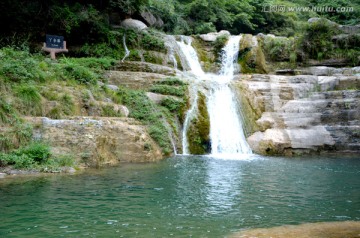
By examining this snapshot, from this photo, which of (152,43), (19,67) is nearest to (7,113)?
(19,67)

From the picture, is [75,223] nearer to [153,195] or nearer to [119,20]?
[153,195]

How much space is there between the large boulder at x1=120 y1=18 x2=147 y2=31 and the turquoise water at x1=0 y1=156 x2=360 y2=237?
15.5 m

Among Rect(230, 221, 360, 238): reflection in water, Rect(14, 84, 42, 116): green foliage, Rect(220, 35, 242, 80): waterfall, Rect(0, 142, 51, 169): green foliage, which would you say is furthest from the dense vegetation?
Rect(230, 221, 360, 238): reflection in water

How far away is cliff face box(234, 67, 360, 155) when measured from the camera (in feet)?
57.7

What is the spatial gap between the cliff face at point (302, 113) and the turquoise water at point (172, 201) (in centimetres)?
523

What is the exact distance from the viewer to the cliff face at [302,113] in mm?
17594

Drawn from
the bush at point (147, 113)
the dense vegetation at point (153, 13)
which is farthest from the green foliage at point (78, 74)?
the dense vegetation at point (153, 13)

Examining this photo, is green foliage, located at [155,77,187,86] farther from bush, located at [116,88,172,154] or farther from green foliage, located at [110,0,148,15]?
green foliage, located at [110,0,148,15]

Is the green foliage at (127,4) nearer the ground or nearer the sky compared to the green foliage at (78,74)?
nearer the sky

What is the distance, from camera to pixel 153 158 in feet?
47.5

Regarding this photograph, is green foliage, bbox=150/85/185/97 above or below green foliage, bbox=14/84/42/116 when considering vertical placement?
above

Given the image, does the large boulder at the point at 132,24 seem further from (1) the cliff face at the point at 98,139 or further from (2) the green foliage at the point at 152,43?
(1) the cliff face at the point at 98,139

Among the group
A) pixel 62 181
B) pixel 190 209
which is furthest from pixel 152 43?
pixel 190 209

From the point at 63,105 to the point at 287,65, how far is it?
1641 centimetres
